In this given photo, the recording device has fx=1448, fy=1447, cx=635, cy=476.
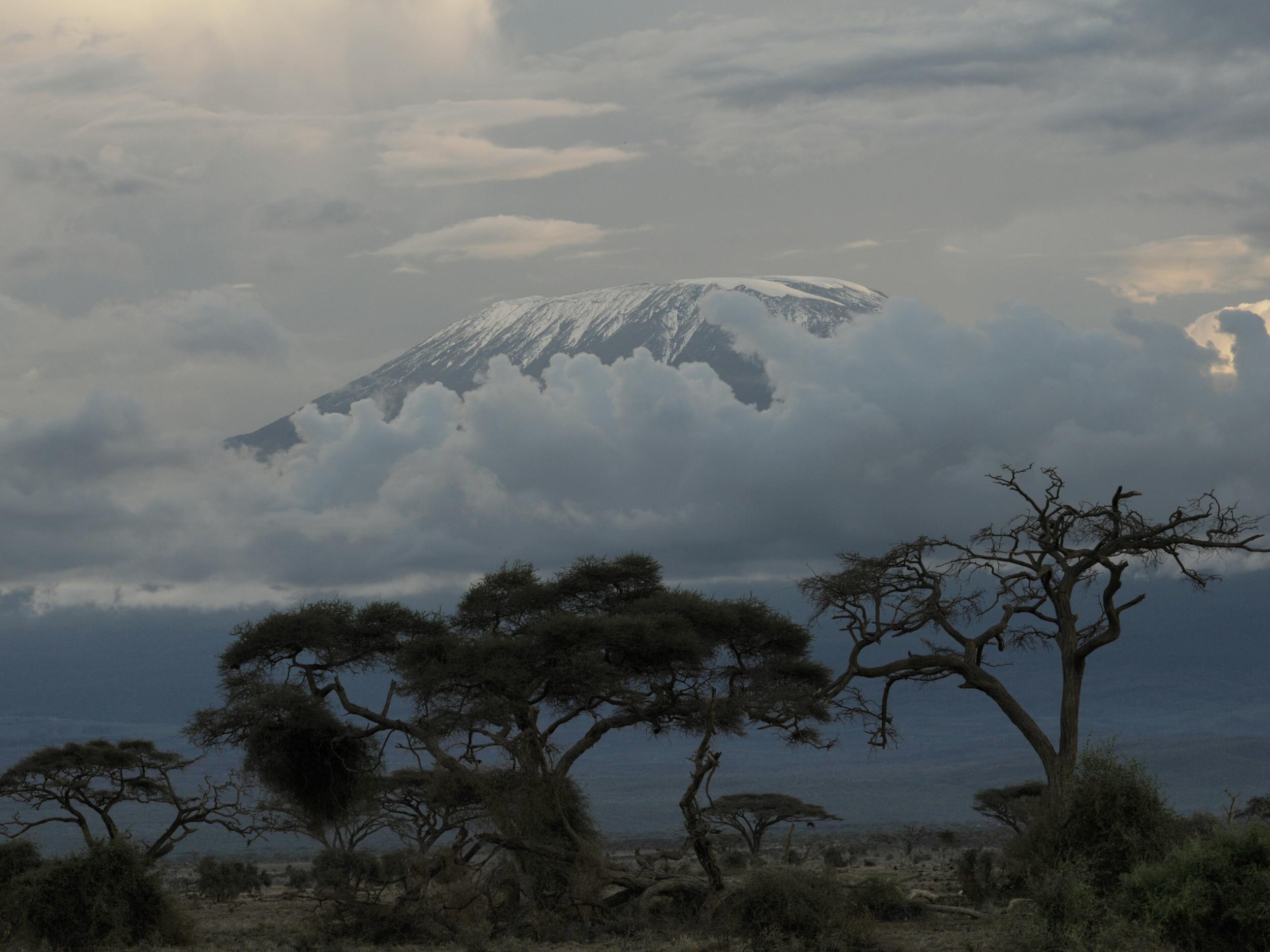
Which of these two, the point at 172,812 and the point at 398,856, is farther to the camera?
the point at 172,812

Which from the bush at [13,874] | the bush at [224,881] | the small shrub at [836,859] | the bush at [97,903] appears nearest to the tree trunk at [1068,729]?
Answer: the bush at [97,903]

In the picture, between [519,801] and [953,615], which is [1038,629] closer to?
[953,615]

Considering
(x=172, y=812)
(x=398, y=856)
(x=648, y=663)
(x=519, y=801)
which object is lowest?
(x=172, y=812)

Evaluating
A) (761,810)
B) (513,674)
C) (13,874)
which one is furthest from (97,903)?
(761,810)

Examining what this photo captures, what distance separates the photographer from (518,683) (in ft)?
103

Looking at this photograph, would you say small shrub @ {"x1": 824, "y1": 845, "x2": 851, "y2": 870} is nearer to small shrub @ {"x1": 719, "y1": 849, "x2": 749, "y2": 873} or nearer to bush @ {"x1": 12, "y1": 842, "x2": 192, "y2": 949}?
small shrub @ {"x1": 719, "y1": 849, "x2": 749, "y2": 873}

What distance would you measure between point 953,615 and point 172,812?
14750 centimetres

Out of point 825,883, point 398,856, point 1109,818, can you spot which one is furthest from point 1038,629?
point 398,856

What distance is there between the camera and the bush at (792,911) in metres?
23.7

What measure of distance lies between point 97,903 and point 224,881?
2013 cm

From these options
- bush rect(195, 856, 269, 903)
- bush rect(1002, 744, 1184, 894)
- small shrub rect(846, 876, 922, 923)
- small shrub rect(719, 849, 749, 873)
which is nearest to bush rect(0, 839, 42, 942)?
bush rect(195, 856, 269, 903)

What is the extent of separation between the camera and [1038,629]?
29.5 metres

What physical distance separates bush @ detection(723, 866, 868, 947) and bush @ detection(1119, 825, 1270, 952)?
4.73m

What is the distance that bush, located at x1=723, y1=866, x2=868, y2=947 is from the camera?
23703mm
